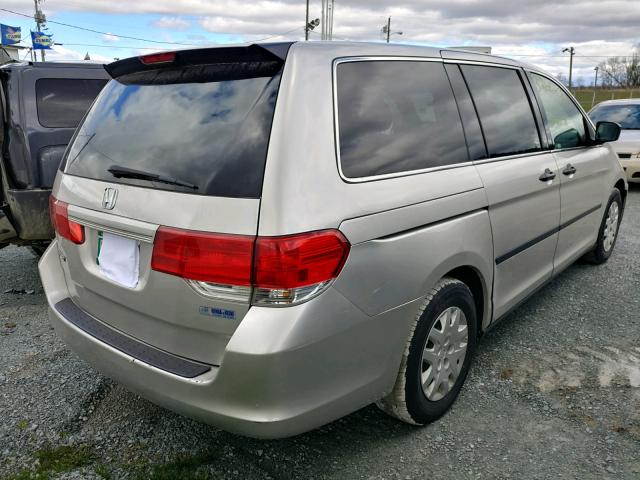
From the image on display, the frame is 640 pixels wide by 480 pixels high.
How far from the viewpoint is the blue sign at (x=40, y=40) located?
3556cm

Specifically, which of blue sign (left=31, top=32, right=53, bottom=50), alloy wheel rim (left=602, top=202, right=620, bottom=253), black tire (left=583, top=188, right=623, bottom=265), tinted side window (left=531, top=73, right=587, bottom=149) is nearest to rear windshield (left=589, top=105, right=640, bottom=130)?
alloy wheel rim (left=602, top=202, right=620, bottom=253)

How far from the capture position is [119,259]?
7.29ft

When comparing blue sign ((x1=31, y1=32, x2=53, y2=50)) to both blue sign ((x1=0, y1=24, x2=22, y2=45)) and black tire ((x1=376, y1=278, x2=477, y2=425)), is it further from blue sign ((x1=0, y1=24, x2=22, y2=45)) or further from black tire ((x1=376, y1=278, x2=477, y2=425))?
black tire ((x1=376, y1=278, x2=477, y2=425))

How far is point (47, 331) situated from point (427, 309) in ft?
9.54

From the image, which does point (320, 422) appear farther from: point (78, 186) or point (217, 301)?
point (78, 186)

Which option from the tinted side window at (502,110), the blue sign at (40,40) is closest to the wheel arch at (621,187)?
the tinted side window at (502,110)

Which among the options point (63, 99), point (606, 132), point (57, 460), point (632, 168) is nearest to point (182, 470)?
point (57, 460)

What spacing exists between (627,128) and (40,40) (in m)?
37.3

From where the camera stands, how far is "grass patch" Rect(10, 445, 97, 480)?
2398 millimetres

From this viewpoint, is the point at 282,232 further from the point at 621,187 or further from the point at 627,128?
the point at 627,128

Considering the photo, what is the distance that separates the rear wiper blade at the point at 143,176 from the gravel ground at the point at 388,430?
4.21 ft

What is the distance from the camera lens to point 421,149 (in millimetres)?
2514

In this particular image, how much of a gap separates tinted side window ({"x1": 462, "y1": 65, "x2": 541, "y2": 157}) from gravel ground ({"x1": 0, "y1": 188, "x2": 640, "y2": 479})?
1.32 m

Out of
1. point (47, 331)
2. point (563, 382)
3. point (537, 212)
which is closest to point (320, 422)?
point (563, 382)
